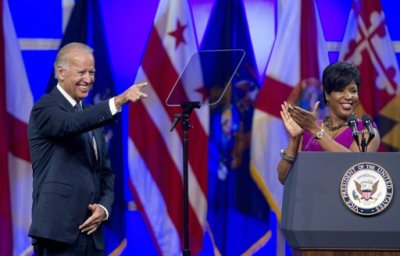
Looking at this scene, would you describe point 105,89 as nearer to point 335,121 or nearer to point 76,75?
point 76,75

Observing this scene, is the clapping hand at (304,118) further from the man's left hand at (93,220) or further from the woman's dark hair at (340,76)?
the man's left hand at (93,220)

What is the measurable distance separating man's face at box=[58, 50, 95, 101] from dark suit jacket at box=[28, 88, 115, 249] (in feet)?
0.18

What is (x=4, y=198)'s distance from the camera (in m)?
4.57

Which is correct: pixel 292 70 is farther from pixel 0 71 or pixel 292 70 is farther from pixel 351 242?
pixel 351 242

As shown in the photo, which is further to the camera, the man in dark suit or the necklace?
the necklace

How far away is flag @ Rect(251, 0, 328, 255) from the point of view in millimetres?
4840

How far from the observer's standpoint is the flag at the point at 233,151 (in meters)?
4.77

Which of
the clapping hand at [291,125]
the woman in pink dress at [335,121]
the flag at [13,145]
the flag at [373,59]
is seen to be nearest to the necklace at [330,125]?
the woman in pink dress at [335,121]

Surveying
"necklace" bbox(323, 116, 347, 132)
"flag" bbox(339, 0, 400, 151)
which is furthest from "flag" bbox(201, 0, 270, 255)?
"necklace" bbox(323, 116, 347, 132)

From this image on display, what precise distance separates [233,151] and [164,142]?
429 millimetres

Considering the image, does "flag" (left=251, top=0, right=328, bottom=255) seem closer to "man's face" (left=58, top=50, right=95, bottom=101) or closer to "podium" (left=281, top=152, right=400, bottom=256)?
"man's face" (left=58, top=50, right=95, bottom=101)

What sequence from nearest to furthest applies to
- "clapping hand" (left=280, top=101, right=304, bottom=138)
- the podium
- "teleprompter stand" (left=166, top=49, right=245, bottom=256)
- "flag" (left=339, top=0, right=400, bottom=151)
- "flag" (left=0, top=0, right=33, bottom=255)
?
the podium
"clapping hand" (left=280, top=101, right=304, bottom=138)
"teleprompter stand" (left=166, top=49, right=245, bottom=256)
"flag" (left=0, top=0, right=33, bottom=255)
"flag" (left=339, top=0, right=400, bottom=151)

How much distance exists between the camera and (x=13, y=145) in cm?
459

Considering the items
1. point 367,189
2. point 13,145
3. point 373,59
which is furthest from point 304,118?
point 13,145
